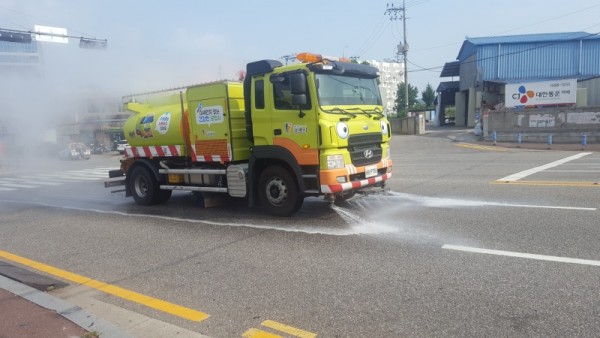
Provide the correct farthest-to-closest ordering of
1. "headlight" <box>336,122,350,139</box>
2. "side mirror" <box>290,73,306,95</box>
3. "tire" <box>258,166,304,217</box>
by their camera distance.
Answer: "tire" <box>258,166,304,217</box> → "headlight" <box>336,122,350,139</box> → "side mirror" <box>290,73,306,95</box>

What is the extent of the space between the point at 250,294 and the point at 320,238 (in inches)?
81.9

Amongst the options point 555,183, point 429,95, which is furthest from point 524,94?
point 429,95

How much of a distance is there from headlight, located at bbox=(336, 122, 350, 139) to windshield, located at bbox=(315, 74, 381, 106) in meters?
0.40

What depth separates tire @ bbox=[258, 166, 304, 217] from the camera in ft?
24.6

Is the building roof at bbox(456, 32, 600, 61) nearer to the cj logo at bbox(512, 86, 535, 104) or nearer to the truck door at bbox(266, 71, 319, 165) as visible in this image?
the cj logo at bbox(512, 86, 535, 104)

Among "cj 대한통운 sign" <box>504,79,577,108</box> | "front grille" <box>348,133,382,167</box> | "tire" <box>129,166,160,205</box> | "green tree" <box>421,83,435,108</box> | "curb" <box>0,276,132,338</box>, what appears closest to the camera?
"curb" <box>0,276,132,338</box>

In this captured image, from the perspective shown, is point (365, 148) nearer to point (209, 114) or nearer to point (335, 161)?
point (335, 161)

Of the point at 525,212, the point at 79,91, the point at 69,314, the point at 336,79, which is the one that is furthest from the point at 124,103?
the point at 525,212

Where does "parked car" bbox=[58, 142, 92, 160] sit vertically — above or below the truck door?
below

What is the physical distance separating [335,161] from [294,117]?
1.02 metres

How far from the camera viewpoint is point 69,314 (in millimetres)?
3984

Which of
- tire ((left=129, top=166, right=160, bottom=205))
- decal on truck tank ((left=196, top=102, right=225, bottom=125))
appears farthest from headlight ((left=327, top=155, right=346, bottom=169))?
tire ((left=129, top=166, right=160, bottom=205))

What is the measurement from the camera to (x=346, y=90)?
7613 mm

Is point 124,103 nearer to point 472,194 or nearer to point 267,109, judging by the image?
point 267,109
